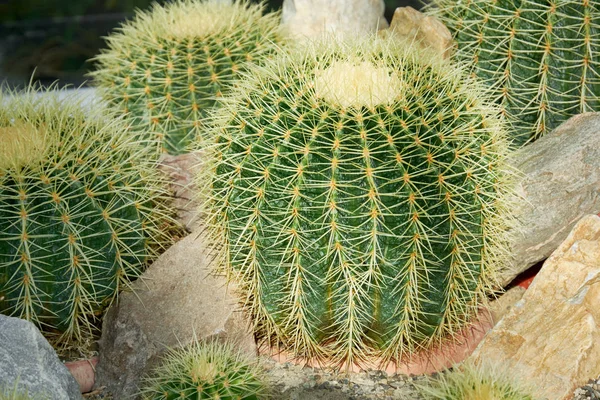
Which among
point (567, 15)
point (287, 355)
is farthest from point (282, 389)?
point (567, 15)

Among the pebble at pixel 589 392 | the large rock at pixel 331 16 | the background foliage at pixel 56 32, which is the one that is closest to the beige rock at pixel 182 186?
the large rock at pixel 331 16

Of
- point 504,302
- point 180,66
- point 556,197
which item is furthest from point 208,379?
point 180,66

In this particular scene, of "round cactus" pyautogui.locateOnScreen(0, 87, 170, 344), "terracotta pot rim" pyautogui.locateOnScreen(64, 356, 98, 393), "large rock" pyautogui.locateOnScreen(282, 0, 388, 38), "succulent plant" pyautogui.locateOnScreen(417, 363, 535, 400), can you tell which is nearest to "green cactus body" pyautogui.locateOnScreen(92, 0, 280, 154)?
"large rock" pyautogui.locateOnScreen(282, 0, 388, 38)

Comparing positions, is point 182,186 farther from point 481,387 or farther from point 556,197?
point 481,387

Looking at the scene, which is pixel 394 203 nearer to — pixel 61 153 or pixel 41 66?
pixel 61 153

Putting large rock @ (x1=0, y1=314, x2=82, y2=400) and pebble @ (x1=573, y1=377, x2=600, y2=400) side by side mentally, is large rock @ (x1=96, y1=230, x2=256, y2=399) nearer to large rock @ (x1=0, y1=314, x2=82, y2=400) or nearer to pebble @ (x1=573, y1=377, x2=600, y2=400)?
large rock @ (x1=0, y1=314, x2=82, y2=400)

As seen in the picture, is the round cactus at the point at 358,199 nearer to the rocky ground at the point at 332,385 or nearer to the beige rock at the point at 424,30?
the rocky ground at the point at 332,385

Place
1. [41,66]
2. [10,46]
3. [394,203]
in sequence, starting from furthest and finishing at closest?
[10,46] < [41,66] < [394,203]
